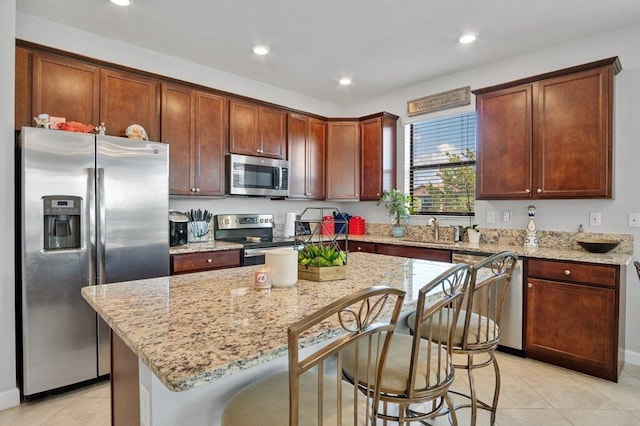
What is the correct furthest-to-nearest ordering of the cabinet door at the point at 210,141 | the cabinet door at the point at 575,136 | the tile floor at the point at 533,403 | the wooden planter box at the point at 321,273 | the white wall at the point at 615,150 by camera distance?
the cabinet door at the point at 210,141 → the white wall at the point at 615,150 → the cabinet door at the point at 575,136 → the tile floor at the point at 533,403 → the wooden planter box at the point at 321,273

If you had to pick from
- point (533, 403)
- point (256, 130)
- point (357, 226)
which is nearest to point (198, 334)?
point (533, 403)

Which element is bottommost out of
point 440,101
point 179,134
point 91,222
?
point 91,222

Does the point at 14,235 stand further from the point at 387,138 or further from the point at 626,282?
the point at 626,282

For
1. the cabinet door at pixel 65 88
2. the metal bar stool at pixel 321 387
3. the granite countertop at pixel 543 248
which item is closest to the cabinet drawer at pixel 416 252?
the granite countertop at pixel 543 248

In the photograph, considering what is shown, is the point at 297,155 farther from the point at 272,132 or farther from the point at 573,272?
the point at 573,272

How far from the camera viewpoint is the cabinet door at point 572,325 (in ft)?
8.45

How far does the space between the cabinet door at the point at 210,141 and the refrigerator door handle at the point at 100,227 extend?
1029mm

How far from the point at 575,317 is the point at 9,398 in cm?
390

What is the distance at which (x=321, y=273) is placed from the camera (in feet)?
5.41

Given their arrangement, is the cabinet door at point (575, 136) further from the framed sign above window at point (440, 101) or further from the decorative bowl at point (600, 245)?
the framed sign above window at point (440, 101)

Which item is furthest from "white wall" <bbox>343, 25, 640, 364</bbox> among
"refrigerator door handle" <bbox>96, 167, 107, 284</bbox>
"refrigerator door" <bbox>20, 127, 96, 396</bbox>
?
"refrigerator door" <bbox>20, 127, 96, 396</bbox>

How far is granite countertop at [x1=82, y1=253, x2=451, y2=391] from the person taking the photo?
805 mm

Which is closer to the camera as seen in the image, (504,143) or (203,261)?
(203,261)

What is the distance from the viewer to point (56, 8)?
272 centimetres
